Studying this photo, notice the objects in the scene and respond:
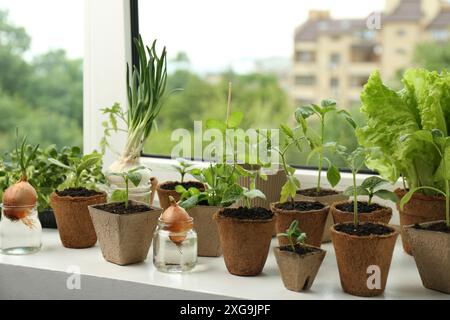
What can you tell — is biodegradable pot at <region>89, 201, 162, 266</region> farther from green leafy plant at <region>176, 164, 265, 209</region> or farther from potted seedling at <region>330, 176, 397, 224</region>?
potted seedling at <region>330, 176, 397, 224</region>

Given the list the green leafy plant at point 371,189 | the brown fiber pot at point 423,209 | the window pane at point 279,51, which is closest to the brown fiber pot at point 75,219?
the window pane at point 279,51

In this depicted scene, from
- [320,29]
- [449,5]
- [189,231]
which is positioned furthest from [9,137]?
[449,5]

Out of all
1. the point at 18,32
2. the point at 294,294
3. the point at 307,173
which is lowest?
the point at 294,294

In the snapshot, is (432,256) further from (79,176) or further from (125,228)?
(79,176)

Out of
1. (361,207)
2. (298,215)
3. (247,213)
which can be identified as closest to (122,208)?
(247,213)

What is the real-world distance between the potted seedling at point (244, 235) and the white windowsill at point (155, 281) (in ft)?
0.09

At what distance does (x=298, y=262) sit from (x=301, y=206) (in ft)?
0.79

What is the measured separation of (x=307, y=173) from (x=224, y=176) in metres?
0.35

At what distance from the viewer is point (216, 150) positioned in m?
1.72

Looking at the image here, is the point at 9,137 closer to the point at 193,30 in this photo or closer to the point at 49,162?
the point at 193,30

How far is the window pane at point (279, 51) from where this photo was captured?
7.56 ft

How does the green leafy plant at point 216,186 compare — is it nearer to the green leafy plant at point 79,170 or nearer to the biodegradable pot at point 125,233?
the biodegradable pot at point 125,233

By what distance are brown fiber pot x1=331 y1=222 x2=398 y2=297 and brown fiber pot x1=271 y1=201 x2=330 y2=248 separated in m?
0.15

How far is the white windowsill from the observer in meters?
1.42
